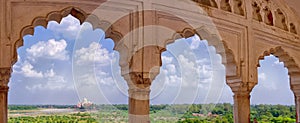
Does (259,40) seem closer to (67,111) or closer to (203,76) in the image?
(203,76)

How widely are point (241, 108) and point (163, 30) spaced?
8.20 feet

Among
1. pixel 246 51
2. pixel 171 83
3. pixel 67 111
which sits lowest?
pixel 67 111

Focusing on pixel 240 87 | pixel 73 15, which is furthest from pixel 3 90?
pixel 240 87

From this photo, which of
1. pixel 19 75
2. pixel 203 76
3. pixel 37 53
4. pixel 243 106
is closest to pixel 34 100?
pixel 19 75

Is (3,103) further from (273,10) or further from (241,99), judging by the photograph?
(273,10)

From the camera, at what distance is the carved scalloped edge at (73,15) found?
601cm

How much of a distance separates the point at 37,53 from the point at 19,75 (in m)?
1.35

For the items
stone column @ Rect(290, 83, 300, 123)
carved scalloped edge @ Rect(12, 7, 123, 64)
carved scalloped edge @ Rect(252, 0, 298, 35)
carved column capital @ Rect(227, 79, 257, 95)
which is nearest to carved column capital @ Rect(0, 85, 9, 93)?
carved scalloped edge @ Rect(12, 7, 123, 64)

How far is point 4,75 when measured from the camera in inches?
228

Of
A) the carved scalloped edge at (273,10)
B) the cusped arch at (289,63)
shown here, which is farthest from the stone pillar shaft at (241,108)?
the carved scalloped edge at (273,10)

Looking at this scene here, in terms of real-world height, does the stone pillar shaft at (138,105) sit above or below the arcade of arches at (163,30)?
below

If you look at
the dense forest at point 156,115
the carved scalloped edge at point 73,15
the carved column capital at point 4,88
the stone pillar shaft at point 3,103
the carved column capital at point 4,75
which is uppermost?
the carved scalloped edge at point 73,15

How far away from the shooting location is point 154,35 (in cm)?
688

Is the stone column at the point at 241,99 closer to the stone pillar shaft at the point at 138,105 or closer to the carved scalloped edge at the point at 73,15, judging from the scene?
the stone pillar shaft at the point at 138,105
